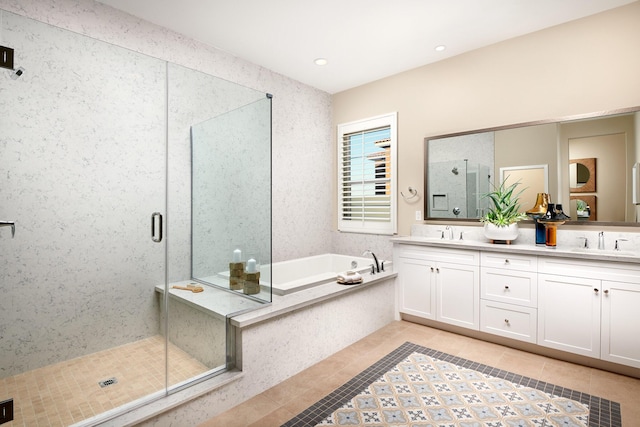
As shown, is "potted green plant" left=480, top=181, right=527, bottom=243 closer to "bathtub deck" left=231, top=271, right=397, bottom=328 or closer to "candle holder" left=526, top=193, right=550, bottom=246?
"candle holder" left=526, top=193, right=550, bottom=246

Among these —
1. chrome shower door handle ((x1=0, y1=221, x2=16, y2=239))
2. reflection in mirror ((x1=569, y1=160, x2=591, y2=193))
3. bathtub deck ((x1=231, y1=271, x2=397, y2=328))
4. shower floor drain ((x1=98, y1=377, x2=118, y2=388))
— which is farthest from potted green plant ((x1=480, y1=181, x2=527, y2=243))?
chrome shower door handle ((x1=0, y1=221, x2=16, y2=239))

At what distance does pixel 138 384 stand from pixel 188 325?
1.18 feet

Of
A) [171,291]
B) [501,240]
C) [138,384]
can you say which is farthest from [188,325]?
[501,240]

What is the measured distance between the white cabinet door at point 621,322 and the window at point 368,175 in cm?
197

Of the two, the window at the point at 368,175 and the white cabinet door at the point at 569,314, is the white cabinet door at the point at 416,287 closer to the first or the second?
the window at the point at 368,175

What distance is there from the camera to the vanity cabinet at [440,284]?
2945mm

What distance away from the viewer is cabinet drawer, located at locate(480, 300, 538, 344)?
2643 mm

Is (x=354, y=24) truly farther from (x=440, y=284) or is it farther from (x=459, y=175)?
(x=440, y=284)

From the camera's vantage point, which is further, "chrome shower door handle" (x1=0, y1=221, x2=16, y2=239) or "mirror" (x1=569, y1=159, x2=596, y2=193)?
"mirror" (x1=569, y1=159, x2=596, y2=193)

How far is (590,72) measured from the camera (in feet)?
8.70

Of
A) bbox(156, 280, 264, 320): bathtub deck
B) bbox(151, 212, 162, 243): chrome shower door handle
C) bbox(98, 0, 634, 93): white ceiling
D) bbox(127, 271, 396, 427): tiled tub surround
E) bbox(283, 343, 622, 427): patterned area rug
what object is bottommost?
bbox(283, 343, 622, 427): patterned area rug

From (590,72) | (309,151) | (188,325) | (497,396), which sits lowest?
(497,396)

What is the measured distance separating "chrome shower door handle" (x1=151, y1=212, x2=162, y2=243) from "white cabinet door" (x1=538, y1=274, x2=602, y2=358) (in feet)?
8.96

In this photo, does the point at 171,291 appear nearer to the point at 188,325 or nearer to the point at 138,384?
the point at 188,325
